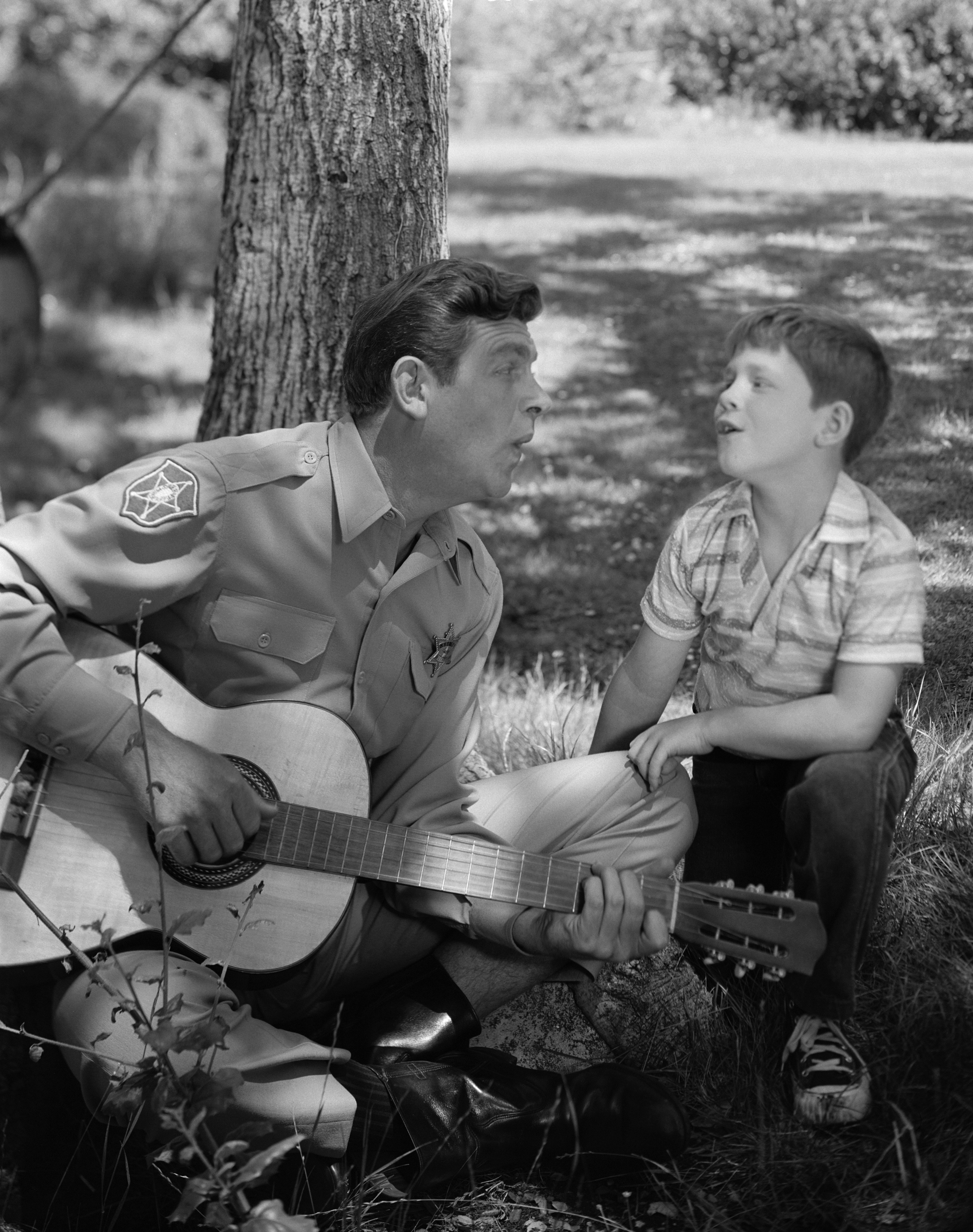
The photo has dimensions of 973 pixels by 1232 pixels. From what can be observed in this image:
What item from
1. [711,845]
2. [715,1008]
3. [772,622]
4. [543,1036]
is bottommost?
[543,1036]

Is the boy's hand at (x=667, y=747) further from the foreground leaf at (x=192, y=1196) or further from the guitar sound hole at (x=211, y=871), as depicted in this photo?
the foreground leaf at (x=192, y=1196)

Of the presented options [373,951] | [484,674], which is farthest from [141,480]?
[484,674]

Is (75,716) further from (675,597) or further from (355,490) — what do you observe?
(675,597)

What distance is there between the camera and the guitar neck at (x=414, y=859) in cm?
→ 239

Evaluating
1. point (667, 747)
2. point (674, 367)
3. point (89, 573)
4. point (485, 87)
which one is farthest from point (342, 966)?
point (485, 87)

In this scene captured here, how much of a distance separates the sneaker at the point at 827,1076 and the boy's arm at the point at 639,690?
0.67 metres

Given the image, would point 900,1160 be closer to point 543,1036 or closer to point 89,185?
point 543,1036

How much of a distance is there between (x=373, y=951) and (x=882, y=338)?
266cm

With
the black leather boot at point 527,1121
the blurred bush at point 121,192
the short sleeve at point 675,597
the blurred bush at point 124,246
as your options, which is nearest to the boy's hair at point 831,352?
the short sleeve at point 675,597

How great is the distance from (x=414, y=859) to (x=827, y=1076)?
84cm

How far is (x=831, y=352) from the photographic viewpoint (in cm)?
231

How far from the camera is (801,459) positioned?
2.35 m

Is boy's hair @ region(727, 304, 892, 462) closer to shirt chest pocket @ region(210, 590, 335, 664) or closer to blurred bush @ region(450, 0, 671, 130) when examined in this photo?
Result: shirt chest pocket @ region(210, 590, 335, 664)

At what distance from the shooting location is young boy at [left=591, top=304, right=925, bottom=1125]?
2.27 meters
